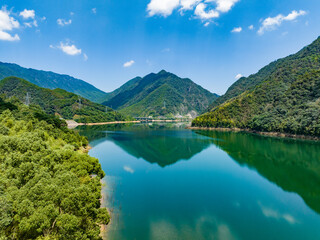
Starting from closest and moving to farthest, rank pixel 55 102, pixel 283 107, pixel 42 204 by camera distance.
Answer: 1. pixel 42 204
2. pixel 283 107
3. pixel 55 102

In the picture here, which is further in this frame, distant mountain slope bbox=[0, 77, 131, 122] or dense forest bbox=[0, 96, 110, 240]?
distant mountain slope bbox=[0, 77, 131, 122]

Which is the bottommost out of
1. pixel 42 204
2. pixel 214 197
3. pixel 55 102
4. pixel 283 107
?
pixel 214 197

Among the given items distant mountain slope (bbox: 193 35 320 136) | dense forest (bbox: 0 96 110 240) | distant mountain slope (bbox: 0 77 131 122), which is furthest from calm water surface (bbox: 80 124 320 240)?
distant mountain slope (bbox: 0 77 131 122)

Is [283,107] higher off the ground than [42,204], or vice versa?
[283,107]

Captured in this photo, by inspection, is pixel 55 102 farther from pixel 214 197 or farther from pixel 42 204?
pixel 42 204

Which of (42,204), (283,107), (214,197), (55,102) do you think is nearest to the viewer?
(42,204)

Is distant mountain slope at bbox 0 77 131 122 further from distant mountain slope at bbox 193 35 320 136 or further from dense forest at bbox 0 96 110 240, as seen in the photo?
dense forest at bbox 0 96 110 240

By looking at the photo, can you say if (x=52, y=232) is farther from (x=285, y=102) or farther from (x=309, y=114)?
(x=285, y=102)

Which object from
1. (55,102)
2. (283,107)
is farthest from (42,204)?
(55,102)
